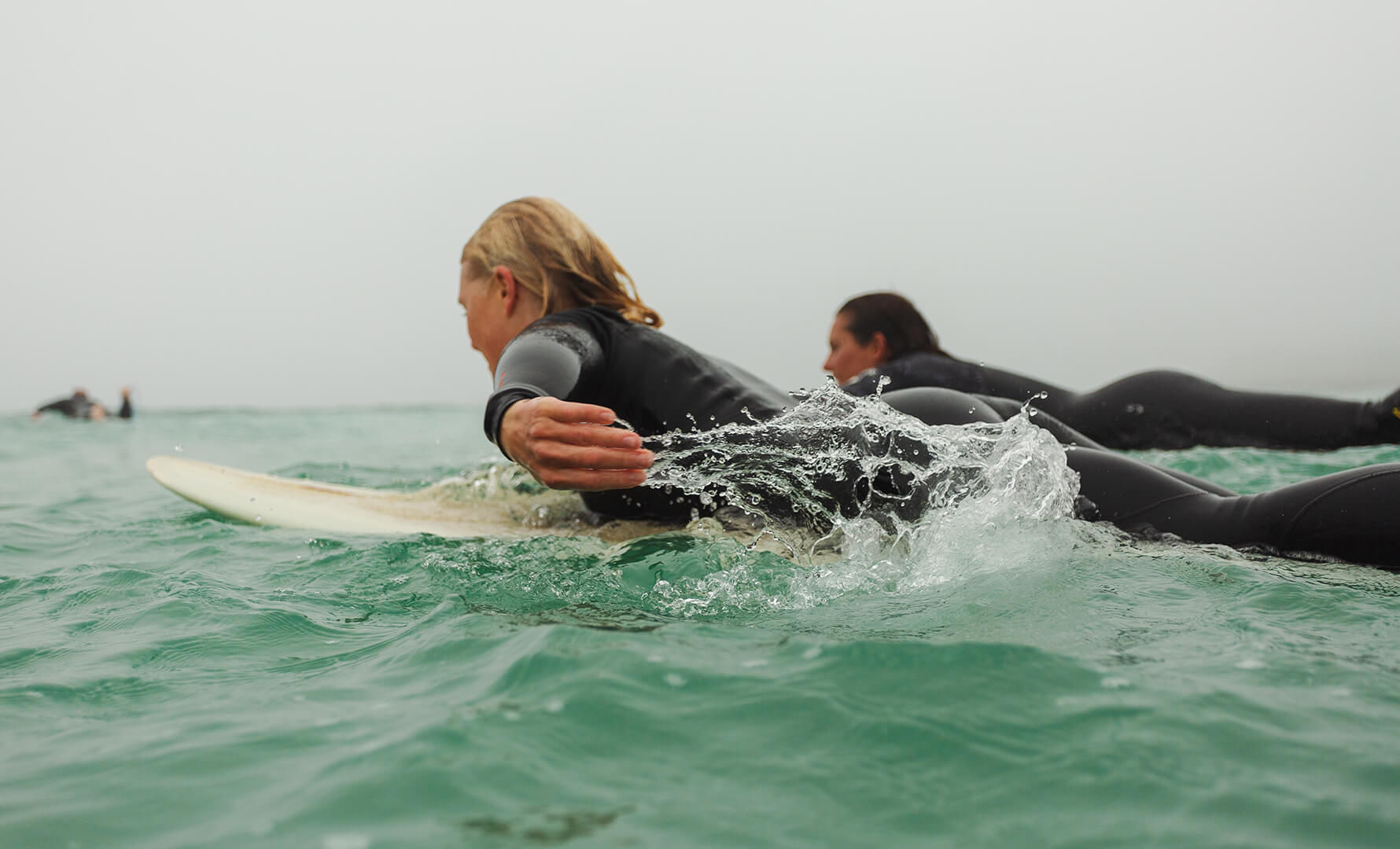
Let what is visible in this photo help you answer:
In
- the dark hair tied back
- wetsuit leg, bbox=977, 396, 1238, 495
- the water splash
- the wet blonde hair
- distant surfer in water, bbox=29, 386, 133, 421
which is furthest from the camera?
distant surfer in water, bbox=29, 386, 133, 421

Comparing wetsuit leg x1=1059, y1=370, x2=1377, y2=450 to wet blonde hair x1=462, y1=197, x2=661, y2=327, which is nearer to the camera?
wet blonde hair x1=462, y1=197, x2=661, y2=327

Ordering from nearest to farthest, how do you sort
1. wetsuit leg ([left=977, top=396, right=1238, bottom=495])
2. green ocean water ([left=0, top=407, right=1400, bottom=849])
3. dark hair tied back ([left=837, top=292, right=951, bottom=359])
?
green ocean water ([left=0, top=407, right=1400, bottom=849]) < wetsuit leg ([left=977, top=396, right=1238, bottom=495]) < dark hair tied back ([left=837, top=292, right=951, bottom=359])

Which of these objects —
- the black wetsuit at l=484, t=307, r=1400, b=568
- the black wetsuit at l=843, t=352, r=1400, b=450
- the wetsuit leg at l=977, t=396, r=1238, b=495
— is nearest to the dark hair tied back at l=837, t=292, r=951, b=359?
the black wetsuit at l=843, t=352, r=1400, b=450

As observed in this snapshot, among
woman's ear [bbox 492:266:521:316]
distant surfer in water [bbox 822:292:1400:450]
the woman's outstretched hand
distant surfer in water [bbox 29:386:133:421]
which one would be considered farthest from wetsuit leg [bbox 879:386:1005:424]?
distant surfer in water [bbox 29:386:133:421]

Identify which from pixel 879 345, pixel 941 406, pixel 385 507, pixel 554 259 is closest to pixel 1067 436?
pixel 941 406

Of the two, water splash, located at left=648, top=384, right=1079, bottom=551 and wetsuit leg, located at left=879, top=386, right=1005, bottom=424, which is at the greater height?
wetsuit leg, located at left=879, top=386, right=1005, bottom=424

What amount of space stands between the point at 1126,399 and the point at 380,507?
3.69 m

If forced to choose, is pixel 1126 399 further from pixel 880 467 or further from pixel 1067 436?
pixel 880 467

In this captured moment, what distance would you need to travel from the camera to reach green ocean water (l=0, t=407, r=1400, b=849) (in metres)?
1.14

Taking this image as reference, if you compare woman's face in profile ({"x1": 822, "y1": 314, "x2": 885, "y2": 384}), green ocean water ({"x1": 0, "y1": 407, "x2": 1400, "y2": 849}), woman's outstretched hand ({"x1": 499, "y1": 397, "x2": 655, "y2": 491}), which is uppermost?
woman's face in profile ({"x1": 822, "y1": 314, "x2": 885, "y2": 384})

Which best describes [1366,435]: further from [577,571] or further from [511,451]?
[511,451]

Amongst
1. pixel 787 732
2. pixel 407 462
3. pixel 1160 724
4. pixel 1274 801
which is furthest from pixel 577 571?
pixel 407 462

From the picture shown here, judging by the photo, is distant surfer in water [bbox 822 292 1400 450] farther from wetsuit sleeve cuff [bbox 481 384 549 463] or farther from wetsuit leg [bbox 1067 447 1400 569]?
wetsuit sleeve cuff [bbox 481 384 549 463]

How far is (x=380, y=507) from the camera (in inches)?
152
